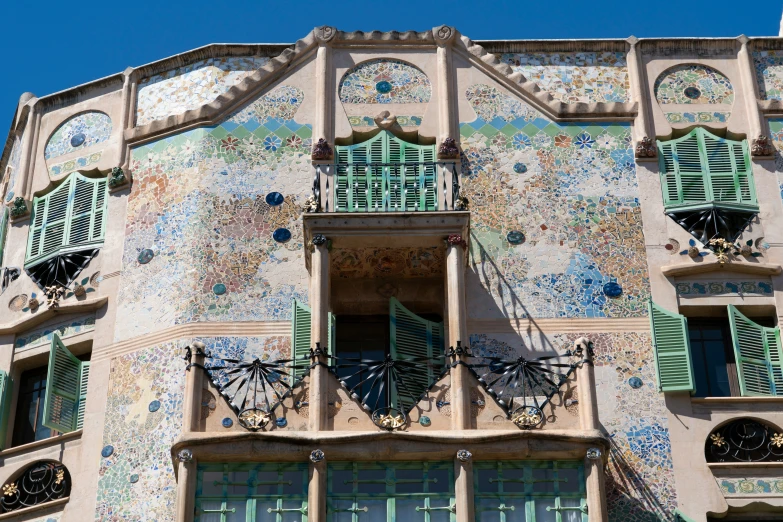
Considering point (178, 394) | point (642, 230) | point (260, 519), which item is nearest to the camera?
point (260, 519)

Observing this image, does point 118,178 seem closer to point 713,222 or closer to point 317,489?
point 317,489

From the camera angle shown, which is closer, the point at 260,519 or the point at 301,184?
the point at 260,519

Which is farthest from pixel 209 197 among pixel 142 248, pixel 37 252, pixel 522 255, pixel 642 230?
pixel 642 230

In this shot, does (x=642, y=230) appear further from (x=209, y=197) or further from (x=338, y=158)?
(x=209, y=197)

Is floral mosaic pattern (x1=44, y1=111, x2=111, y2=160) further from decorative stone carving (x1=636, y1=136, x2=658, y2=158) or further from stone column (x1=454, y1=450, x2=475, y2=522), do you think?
stone column (x1=454, y1=450, x2=475, y2=522)

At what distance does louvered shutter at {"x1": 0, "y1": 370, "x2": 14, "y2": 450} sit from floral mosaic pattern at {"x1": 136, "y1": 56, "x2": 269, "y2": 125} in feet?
14.6

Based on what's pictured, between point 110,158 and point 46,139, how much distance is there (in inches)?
57.2

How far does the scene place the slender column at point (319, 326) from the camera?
21.4m

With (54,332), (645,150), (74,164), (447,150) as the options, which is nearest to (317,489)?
(54,332)

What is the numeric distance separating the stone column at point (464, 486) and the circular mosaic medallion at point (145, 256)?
6059mm

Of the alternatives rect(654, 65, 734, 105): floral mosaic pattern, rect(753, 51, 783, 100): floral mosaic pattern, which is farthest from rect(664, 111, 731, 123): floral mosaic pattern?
rect(753, 51, 783, 100): floral mosaic pattern

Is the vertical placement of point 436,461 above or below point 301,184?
below

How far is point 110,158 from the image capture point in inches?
1023

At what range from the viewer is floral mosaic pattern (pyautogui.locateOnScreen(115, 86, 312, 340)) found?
23922mm
